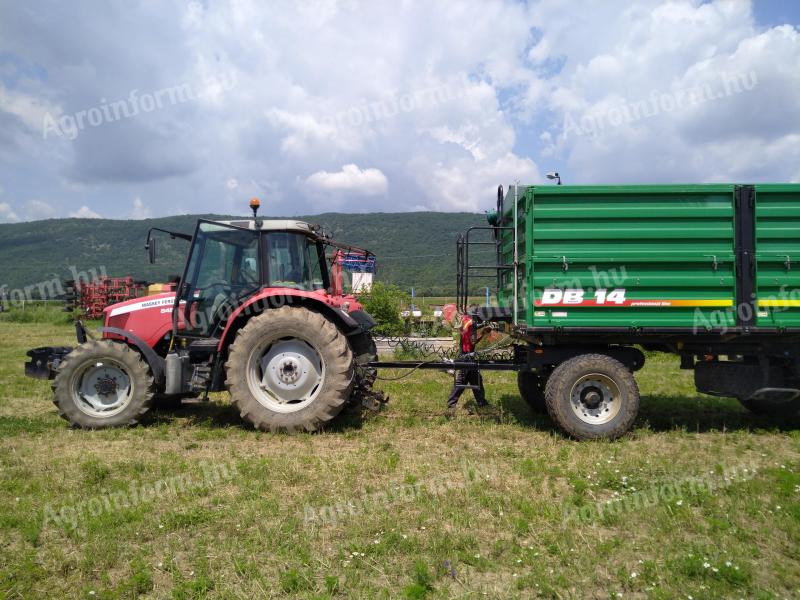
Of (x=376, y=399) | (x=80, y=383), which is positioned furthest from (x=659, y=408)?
(x=80, y=383)

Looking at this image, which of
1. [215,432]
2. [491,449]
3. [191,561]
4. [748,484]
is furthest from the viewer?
[215,432]

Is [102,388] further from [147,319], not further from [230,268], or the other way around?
[230,268]

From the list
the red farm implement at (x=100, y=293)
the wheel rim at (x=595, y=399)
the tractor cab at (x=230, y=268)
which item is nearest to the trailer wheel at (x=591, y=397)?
the wheel rim at (x=595, y=399)

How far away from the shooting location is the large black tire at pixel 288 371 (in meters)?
6.10

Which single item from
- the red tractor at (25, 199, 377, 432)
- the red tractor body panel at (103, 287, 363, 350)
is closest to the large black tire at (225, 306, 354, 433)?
the red tractor at (25, 199, 377, 432)

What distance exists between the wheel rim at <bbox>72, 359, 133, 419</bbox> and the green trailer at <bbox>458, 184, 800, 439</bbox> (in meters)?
4.54

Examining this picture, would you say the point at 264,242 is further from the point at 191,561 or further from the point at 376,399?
the point at 191,561

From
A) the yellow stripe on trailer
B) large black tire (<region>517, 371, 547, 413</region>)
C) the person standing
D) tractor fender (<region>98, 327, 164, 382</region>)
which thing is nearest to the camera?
the yellow stripe on trailer

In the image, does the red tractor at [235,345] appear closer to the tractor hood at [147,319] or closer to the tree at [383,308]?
the tractor hood at [147,319]

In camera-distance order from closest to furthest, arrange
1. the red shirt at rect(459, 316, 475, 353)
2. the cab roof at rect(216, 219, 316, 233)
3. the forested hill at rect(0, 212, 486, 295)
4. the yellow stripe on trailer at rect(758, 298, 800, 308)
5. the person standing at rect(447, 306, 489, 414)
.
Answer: the yellow stripe on trailer at rect(758, 298, 800, 308)
the cab roof at rect(216, 219, 316, 233)
the person standing at rect(447, 306, 489, 414)
the red shirt at rect(459, 316, 475, 353)
the forested hill at rect(0, 212, 486, 295)

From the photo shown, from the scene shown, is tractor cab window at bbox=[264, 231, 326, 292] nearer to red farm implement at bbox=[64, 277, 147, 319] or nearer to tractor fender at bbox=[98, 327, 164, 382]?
tractor fender at bbox=[98, 327, 164, 382]

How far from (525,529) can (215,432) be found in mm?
3846

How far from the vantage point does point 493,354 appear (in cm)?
725

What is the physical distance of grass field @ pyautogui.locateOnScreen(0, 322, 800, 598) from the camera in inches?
125
